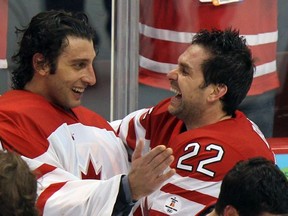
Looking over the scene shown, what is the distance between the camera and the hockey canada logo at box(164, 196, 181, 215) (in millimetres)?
3129

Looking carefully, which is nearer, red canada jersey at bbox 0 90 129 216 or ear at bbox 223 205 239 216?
ear at bbox 223 205 239 216

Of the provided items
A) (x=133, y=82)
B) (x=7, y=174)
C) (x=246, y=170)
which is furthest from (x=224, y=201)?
(x=133, y=82)

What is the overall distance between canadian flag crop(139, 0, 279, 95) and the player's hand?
196 centimetres

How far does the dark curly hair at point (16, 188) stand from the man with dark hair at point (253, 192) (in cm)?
77

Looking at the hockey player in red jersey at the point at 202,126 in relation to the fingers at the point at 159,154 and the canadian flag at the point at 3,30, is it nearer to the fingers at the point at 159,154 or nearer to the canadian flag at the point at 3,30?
the fingers at the point at 159,154

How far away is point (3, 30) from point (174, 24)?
0.95 m

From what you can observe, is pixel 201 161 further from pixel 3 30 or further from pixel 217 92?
pixel 3 30

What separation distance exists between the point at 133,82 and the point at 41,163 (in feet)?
5.82

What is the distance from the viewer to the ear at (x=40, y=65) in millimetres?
3133

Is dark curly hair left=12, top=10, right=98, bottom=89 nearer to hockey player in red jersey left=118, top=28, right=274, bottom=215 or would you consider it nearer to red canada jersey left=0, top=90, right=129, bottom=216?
red canada jersey left=0, top=90, right=129, bottom=216

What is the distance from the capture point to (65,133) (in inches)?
122

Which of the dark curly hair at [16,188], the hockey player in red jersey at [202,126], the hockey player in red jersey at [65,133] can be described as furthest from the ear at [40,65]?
the dark curly hair at [16,188]

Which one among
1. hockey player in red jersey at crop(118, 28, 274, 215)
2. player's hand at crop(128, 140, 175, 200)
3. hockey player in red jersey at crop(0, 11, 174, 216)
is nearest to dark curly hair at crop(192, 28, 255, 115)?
hockey player in red jersey at crop(118, 28, 274, 215)

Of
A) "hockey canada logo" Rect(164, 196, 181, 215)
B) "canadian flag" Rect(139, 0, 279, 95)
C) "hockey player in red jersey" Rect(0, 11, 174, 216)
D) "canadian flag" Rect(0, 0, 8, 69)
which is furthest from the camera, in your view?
"canadian flag" Rect(139, 0, 279, 95)
